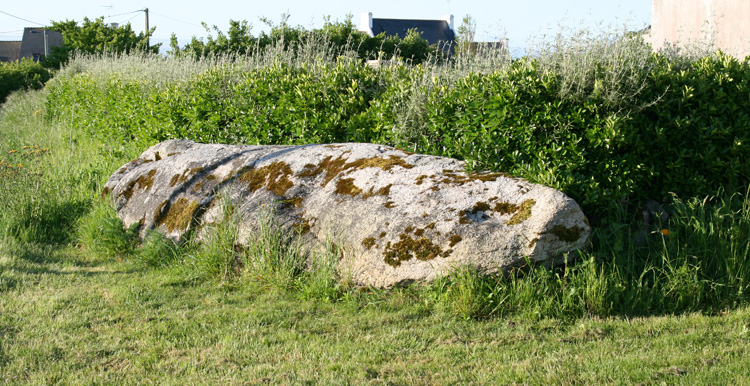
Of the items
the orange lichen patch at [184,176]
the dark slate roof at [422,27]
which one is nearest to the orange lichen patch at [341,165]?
the orange lichen patch at [184,176]

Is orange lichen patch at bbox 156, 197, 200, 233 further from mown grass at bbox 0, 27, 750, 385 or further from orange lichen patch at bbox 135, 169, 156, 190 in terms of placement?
orange lichen patch at bbox 135, 169, 156, 190

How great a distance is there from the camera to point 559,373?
3482mm

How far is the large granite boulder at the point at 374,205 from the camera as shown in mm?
4465

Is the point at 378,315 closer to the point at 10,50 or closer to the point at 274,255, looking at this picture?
the point at 274,255

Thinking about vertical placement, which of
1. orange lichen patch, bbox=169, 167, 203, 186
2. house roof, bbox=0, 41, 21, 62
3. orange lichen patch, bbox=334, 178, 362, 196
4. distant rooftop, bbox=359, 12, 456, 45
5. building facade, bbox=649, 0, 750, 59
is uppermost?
distant rooftop, bbox=359, 12, 456, 45

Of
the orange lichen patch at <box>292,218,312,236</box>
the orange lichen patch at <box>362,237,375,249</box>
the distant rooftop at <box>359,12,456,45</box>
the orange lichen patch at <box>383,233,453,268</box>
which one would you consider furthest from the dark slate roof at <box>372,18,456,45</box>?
the orange lichen patch at <box>383,233,453,268</box>

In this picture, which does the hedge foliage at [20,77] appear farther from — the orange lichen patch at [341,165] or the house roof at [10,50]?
the house roof at [10,50]

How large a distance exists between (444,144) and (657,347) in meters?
2.87

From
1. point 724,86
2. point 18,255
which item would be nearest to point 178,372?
point 18,255

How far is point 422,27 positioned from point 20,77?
31164 millimetres

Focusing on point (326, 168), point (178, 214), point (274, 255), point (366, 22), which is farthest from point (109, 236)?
point (366, 22)

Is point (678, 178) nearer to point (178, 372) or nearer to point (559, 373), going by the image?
point (559, 373)

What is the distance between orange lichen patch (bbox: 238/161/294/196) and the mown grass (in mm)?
438

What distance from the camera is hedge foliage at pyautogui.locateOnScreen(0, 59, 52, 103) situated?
2628cm
